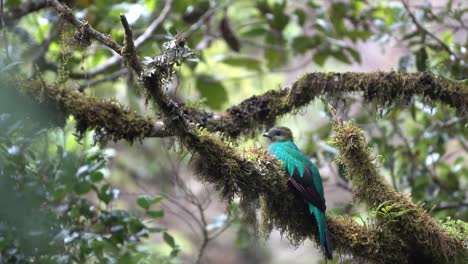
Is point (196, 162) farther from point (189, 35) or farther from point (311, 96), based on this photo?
point (189, 35)

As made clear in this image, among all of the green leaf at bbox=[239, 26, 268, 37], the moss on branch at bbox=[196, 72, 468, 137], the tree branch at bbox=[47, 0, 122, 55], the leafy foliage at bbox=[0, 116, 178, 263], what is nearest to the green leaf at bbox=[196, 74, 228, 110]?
the green leaf at bbox=[239, 26, 268, 37]

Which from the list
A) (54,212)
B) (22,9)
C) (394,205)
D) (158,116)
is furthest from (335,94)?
(22,9)

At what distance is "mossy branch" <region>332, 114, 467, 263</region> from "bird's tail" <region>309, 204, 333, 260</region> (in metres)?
0.25

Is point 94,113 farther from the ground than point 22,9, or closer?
closer

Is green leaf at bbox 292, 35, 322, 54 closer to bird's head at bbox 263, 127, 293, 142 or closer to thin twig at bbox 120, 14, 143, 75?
bird's head at bbox 263, 127, 293, 142

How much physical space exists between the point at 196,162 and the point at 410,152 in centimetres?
296

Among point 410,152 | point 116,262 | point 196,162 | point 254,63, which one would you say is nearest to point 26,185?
point 116,262

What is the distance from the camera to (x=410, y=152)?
18.8 ft

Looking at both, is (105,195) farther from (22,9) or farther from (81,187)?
(22,9)

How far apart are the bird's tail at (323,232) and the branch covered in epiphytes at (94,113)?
3.32ft

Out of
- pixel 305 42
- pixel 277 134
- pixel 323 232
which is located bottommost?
pixel 323 232

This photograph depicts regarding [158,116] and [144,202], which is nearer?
[158,116]

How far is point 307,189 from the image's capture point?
3.71m

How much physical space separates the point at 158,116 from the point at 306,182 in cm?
101
